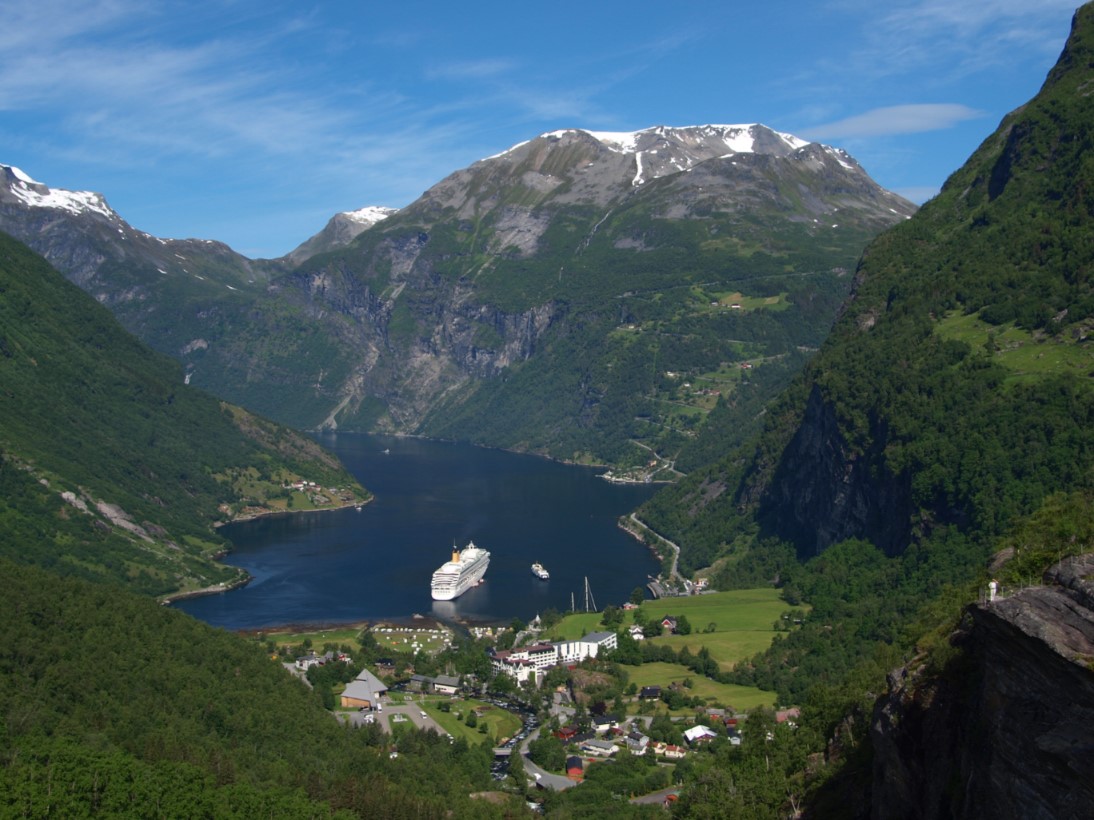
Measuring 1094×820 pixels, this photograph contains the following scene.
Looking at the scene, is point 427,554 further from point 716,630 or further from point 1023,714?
point 1023,714

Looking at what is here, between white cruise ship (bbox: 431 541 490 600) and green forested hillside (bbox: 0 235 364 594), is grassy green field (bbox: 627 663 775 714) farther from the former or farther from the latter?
green forested hillside (bbox: 0 235 364 594)

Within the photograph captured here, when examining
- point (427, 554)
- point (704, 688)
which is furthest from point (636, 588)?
point (704, 688)

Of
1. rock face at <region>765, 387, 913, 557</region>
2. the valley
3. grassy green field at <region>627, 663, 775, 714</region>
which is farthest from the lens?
rock face at <region>765, 387, 913, 557</region>

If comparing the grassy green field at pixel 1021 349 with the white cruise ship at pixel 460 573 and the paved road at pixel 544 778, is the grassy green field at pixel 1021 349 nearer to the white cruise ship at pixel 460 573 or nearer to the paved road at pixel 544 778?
the white cruise ship at pixel 460 573

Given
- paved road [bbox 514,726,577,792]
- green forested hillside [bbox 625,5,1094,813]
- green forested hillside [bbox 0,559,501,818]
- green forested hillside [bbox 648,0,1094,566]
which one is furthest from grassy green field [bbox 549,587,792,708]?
green forested hillside [bbox 0,559,501,818]

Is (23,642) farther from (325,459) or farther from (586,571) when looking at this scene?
(325,459)
